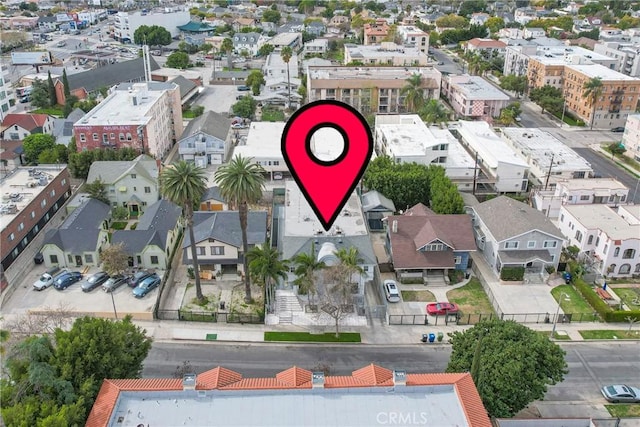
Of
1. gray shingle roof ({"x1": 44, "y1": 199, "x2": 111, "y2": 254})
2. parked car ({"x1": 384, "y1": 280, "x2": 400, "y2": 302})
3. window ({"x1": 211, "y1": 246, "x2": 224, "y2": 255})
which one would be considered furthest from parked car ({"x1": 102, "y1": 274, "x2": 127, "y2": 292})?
parked car ({"x1": 384, "y1": 280, "x2": 400, "y2": 302})

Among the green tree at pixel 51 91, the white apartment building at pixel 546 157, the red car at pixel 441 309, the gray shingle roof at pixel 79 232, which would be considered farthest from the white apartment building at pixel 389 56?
the red car at pixel 441 309

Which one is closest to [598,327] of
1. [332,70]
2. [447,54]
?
[332,70]

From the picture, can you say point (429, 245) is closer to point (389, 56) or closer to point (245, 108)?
point (245, 108)

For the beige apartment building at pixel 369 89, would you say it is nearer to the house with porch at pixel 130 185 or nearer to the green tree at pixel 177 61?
the house with porch at pixel 130 185

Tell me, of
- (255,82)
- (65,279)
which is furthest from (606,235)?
(255,82)

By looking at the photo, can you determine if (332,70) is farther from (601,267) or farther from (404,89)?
(601,267)

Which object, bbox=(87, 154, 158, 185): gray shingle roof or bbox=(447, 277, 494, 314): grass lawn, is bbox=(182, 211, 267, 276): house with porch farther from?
bbox=(447, 277, 494, 314): grass lawn

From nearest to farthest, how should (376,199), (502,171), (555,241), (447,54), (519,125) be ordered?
(555,241)
(376,199)
(502,171)
(519,125)
(447,54)
